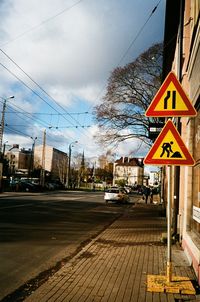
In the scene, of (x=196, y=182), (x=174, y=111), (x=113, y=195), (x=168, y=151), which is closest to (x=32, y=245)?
(x=196, y=182)

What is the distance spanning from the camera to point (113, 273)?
24.9 feet

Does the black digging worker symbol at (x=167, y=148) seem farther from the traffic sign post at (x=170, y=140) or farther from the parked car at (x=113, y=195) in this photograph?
the parked car at (x=113, y=195)

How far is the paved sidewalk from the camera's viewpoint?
6.02 meters

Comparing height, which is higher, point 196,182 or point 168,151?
point 168,151

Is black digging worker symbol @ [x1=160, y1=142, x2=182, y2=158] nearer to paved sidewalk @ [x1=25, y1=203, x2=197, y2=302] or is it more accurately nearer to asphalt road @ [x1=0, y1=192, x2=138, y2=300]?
paved sidewalk @ [x1=25, y1=203, x2=197, y2=302]

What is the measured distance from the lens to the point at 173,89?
659cm

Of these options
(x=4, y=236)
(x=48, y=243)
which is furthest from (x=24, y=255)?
(x=4, y=236)

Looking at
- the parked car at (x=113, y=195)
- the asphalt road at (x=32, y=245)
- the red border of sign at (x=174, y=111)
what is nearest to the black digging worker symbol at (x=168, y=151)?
the red border of sign at (x=174, y=111)

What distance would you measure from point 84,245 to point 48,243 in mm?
953

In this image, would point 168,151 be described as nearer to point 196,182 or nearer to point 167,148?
point 167,148

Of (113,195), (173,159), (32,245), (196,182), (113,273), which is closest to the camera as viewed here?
(173,159)

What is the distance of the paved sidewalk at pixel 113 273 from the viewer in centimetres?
602

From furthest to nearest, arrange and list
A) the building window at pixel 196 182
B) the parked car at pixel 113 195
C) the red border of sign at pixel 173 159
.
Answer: the parked car at pixel 113 195
the building window at pixel 196 182
the red border of sign at pixel 173 159

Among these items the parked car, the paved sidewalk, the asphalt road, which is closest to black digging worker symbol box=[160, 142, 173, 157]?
the paved sidewalk
